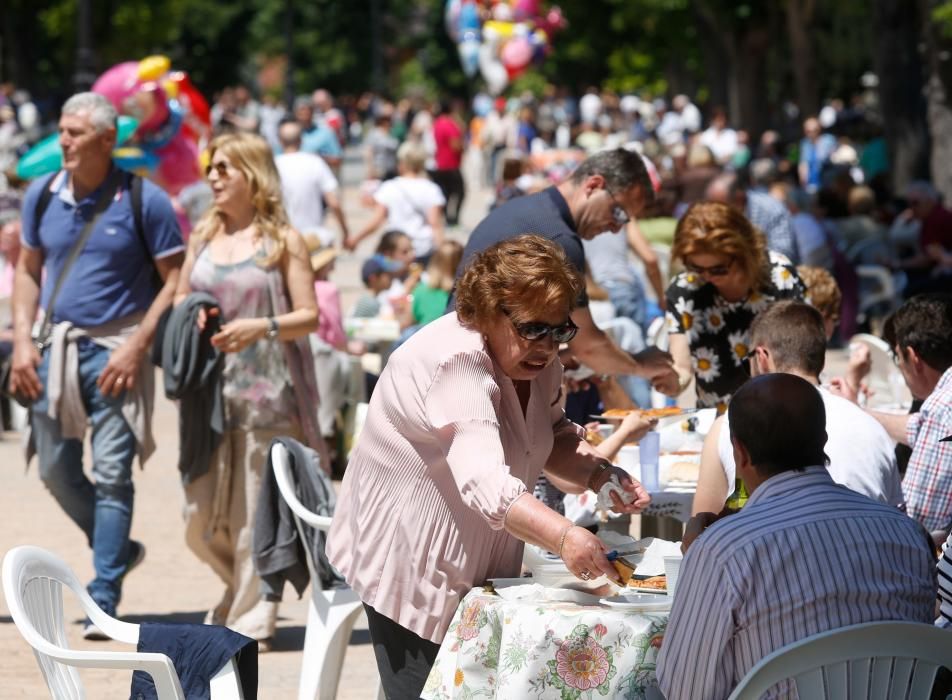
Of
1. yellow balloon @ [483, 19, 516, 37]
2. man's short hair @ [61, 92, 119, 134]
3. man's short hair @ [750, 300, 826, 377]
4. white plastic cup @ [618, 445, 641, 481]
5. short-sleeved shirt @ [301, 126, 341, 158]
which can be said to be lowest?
white plastic cup @ [618, 445, 641, 481]

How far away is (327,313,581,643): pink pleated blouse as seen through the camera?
3.87m

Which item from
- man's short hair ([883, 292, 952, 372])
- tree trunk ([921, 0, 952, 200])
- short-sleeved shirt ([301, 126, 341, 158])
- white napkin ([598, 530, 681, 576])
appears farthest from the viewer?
tree trunk ([921, 0, 952, 200])

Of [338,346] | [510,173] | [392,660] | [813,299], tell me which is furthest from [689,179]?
[392,660]

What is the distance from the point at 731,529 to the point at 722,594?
15cm

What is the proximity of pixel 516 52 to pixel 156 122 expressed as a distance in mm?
22830

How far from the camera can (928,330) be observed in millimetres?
5230

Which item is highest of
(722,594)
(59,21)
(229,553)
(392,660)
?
(59,21)

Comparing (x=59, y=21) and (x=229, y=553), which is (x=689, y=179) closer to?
(x=229, y=553)

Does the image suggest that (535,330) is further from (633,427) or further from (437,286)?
(437,286)

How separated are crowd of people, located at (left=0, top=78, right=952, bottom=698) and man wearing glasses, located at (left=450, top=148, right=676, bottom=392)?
0.04 feet

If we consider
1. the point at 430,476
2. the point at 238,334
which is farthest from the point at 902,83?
the point at 430,476

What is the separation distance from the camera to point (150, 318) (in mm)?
6617

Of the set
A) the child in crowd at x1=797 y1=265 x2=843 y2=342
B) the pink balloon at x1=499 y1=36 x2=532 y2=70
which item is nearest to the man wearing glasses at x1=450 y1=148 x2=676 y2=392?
the child in crowd at x1=797 y1=265 x2=843 y2=342

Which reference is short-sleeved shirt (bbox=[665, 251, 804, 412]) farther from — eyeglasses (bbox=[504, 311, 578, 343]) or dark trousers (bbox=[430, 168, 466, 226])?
dark trousers (bbox=[430, 168, 466, 226])
